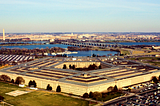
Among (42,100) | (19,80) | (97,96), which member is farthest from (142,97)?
(19,80)

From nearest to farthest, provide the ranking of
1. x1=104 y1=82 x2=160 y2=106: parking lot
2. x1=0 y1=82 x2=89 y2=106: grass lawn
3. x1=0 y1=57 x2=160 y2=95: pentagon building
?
x1=104 y1=82 x2=160 y2=106: parking lot < x1=0 y1=82 x2=89 y2=106: grass lawn < x1=0 y1=57 x2=160 y2=95: pentagon building

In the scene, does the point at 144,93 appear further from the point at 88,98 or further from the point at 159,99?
the point at 88,98

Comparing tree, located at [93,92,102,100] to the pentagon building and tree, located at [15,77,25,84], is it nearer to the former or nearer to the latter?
the pentagon building

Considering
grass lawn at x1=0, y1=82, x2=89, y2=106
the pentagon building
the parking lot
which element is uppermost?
the pentagon building

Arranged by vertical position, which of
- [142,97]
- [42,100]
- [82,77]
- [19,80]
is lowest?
[42,100]

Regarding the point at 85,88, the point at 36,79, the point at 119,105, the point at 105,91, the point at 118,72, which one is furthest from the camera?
the point at 118,72

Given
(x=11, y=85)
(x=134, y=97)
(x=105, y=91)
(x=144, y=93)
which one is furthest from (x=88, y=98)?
(x=11, y=85)

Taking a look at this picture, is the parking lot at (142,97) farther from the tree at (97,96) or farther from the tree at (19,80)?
the tree at (19,80)

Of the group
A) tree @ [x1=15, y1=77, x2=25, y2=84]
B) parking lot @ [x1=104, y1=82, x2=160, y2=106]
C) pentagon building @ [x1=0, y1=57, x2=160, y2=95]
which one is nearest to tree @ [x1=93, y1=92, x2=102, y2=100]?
pentagon building @ [x1=0, y1=57, x2=160, y2=95]

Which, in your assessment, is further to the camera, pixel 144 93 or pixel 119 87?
pixel 119 87

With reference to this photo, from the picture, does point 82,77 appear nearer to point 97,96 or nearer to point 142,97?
point 97,96

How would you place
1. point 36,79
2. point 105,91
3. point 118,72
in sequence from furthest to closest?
1. point 118,72
2. point 36,79
3. point 105,91
